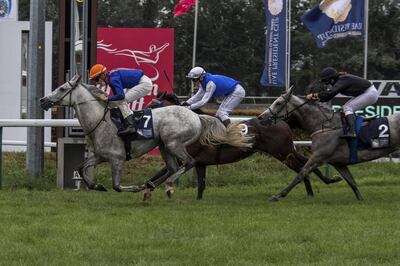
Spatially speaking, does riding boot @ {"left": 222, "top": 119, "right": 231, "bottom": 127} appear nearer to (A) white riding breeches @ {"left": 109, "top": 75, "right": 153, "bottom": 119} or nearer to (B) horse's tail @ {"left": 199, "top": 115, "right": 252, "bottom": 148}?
(B) horse's tail @ {"left": 199, "top": 115, "right": 252, "bottom": 148}

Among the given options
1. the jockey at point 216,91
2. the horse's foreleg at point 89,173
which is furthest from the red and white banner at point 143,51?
the horse's foreleg at point 89,173

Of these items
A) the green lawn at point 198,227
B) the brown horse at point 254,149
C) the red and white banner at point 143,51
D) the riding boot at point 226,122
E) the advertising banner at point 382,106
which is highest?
the red and white banner at point 143,51

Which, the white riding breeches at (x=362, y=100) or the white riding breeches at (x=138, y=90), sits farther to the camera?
the white riding breeches at (x=362, y=100)

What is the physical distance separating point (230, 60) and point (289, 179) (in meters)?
44.1

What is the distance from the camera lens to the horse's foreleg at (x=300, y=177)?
11.2 m

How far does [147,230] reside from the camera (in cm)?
814

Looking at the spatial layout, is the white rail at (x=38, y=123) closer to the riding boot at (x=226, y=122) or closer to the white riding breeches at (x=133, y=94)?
the white riding breeches at (x=133, y=94)

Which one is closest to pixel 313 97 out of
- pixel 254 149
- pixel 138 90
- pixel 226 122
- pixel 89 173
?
pixel 254 149

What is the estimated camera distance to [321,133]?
11.5 meters

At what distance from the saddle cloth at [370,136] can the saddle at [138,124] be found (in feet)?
8.83

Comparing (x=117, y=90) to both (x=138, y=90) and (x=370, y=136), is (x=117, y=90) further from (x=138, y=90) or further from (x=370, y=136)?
(x=370, y=136)

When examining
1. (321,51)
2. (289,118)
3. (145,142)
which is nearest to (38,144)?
(145,142)

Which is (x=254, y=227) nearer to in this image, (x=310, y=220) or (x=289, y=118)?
(x=310, y=220)

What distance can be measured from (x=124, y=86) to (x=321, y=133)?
2.77 metres
